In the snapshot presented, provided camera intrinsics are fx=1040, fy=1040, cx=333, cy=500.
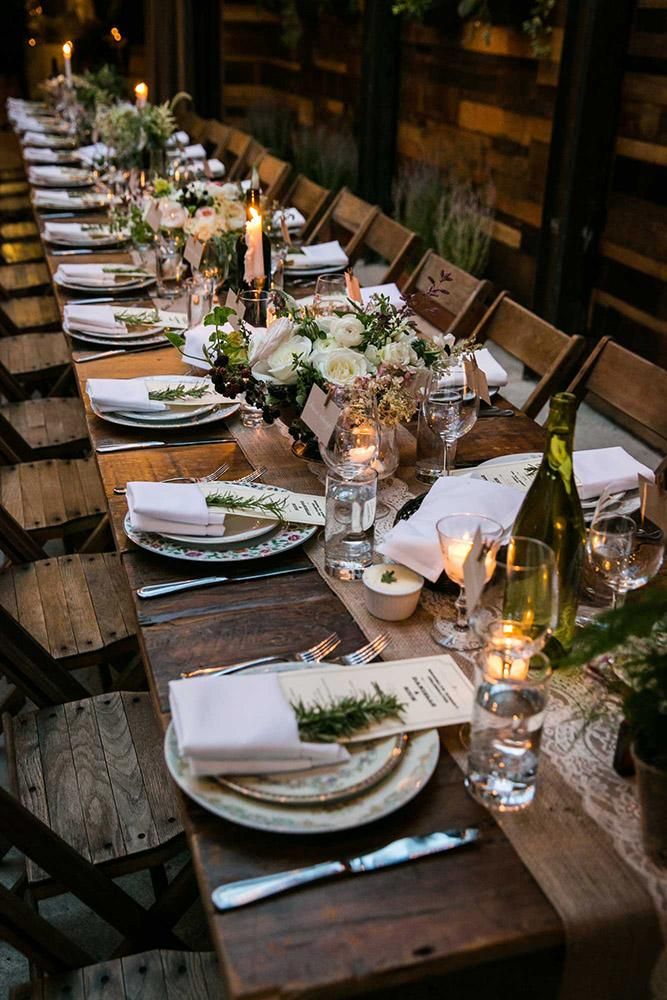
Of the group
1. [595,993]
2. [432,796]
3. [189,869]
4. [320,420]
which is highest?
[320,420]

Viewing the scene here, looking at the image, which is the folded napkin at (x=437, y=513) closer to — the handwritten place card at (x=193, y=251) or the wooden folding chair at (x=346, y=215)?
the handwritten place card at (x=193, y=251)

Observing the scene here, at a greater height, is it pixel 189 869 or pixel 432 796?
pixel 432 796

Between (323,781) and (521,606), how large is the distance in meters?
0.32

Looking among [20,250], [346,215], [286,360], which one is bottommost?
[20,250]

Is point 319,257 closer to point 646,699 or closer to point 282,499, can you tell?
point 282,499

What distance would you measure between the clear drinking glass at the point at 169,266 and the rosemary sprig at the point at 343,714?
202 centimetres

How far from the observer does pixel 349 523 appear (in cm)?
162

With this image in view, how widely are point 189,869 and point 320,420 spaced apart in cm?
75

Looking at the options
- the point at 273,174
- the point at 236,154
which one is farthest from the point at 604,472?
the point at 236,154

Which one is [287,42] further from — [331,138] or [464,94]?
[464,94]

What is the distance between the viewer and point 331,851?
3.47 ft

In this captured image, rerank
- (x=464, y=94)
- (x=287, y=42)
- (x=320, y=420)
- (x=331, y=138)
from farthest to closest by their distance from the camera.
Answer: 1. (x=287, y=42)
2. (x=331, y=138)
3. (x=464, y=94)
4. (x=320, y=420)

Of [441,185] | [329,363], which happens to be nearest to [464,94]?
[441,185]

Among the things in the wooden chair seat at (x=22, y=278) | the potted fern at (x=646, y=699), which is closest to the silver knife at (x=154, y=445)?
the potted fern at (x=646, y=699)
